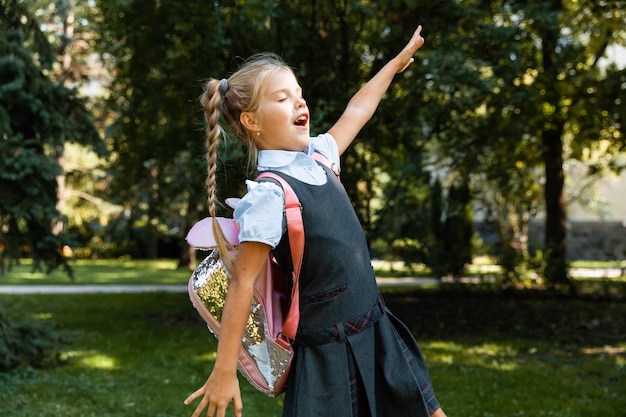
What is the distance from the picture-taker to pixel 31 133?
20.8 feet

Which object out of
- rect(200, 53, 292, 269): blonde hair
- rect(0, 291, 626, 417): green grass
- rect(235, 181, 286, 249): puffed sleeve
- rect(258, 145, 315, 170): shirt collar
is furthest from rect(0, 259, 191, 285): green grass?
rect(235, 181, 286, 249): puffed sleeve

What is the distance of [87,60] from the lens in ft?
73.7

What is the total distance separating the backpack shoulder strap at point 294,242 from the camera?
2.15 metres

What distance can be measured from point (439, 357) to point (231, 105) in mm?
4929

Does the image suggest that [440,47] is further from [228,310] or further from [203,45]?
[228,310]

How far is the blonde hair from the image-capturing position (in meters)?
2.21

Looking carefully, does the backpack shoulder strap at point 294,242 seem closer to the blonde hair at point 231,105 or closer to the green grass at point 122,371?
the blonde hair at point 231,105

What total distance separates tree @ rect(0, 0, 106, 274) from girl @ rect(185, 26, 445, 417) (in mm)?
3993

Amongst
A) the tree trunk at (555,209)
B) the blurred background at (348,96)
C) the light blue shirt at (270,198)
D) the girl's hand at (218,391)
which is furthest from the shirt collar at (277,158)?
the tree trunk at (555,209)

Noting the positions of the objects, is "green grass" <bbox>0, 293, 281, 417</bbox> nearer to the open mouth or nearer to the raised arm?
the raised arm

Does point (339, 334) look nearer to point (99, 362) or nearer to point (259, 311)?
point (259, 311)

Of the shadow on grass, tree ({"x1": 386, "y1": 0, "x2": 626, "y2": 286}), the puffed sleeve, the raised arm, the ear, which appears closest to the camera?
the puffed sleeve

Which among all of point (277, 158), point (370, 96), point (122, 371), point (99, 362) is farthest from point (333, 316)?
point (99, 362)

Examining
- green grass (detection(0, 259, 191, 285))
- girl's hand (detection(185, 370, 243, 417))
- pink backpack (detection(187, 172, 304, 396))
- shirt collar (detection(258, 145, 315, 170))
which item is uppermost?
shirt collar (detection(258, 145, 315, 170))
